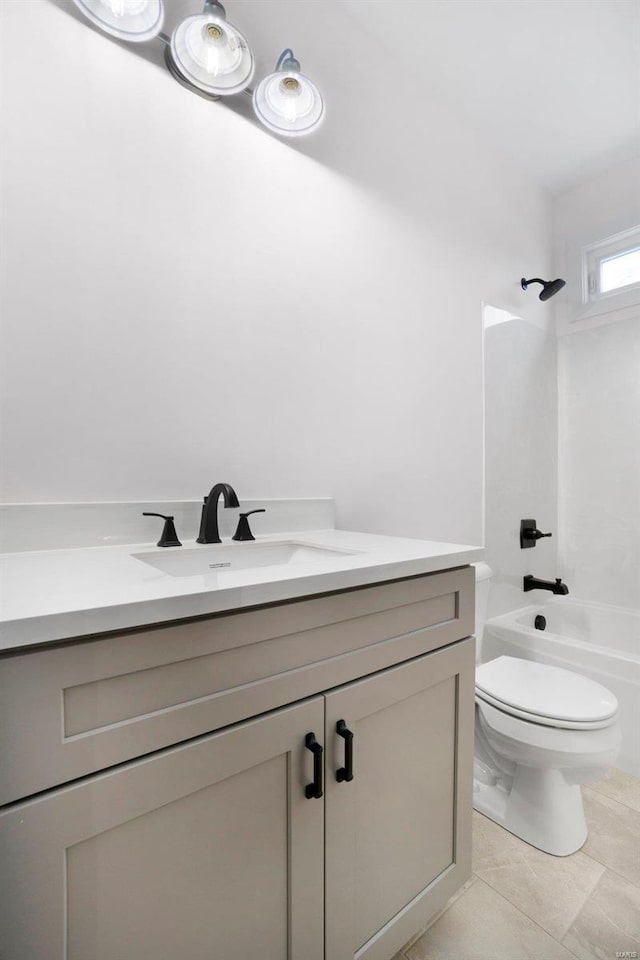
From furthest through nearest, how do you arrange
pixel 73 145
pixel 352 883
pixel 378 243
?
pixel 378 243
pixel 73 145
pixel 352 883

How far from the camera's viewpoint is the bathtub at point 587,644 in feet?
5.76

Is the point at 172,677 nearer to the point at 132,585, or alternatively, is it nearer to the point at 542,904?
the point at 132,585

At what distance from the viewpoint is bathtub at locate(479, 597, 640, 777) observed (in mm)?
1757

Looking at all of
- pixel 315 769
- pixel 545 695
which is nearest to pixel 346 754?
pixel 315 769

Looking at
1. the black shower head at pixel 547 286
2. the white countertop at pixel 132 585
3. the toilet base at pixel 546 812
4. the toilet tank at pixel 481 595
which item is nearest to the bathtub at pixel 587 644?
the toilet tank at pixel 481 595

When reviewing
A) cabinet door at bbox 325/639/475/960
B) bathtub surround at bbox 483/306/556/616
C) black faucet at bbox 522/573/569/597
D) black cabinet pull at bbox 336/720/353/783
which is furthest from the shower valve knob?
black cabinet pull at bbox 336/720/353/783

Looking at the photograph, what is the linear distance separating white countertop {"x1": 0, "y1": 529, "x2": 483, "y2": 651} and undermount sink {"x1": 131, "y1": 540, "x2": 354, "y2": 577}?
18mm

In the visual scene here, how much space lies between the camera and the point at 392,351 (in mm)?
1693

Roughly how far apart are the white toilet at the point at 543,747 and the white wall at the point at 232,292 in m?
0.63

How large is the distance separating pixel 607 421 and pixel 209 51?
2.31 m

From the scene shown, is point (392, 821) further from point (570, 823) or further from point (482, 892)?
point (570, 823)

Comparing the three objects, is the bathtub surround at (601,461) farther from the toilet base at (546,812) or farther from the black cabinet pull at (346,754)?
the black cabinet pull at (346,754)

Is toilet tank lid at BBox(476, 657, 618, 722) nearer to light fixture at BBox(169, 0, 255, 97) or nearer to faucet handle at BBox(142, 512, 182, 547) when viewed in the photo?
faucet handle at BBox(142, 512, 182, 547)

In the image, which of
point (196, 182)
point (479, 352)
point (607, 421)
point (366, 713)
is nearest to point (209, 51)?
point (196, 182)
